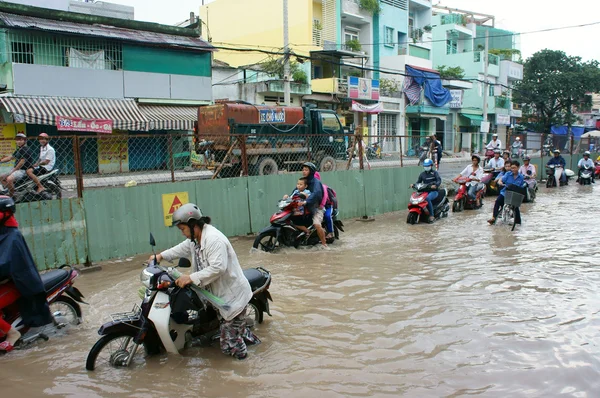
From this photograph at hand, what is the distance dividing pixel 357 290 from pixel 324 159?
10945 millimetres

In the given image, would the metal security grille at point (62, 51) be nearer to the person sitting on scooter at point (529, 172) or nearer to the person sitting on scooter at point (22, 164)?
the person sitting on scooter at point (22, 164)

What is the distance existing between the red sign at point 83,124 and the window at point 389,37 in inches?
916

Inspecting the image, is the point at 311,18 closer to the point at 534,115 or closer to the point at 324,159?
the point at 324,159

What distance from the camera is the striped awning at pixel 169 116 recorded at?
2184cm

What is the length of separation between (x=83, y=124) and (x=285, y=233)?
13305 millimetres

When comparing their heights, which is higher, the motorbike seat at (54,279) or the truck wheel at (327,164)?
the truck wheel at (327,164)

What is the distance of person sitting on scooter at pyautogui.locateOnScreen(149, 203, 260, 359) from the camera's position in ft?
14.2

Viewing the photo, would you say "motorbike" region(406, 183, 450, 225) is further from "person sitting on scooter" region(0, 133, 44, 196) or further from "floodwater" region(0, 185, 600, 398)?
"person sitting on scooter" region(0, 133, 44, 196)

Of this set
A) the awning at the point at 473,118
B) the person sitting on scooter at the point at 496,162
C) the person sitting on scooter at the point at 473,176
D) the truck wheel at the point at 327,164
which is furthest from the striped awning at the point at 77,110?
the awning at the point at 473,118

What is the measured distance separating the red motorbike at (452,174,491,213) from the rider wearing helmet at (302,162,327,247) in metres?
6.19

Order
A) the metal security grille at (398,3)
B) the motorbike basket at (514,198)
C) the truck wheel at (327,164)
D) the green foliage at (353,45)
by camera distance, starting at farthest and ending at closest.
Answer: the metal security grille at (398,3) → the green foliage at (353,45) → the truck wheel at (327,164) → the motorbike basket at (514,198)

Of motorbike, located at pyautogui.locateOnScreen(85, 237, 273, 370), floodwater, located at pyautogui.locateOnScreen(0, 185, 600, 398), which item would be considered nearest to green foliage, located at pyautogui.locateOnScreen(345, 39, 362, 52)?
floodwater, located at pyautogui.locateOnScreen(0, 185, 600, 398)

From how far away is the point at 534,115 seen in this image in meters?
47.8

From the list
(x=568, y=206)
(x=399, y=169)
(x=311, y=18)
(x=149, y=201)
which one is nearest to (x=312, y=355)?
(x=149, y=201)
